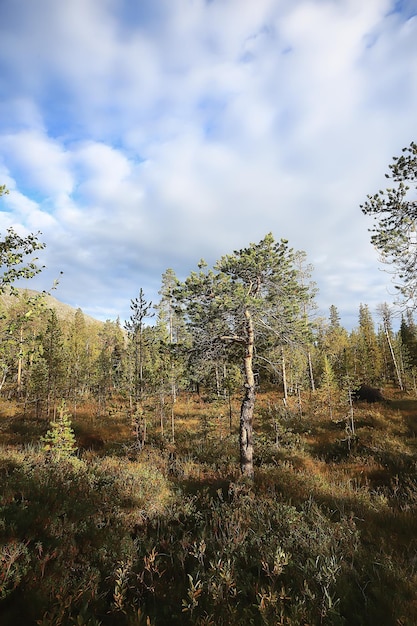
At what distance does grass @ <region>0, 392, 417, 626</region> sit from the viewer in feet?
10.2

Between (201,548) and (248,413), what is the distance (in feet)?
24.5

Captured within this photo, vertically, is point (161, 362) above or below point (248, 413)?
above

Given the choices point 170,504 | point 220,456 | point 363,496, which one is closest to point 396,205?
point 363,496

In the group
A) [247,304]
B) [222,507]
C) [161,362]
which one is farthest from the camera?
[161,362]

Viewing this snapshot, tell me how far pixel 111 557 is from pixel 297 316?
379 inches

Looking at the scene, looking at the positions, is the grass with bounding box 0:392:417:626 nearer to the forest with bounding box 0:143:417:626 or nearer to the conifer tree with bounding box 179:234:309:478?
the forest with bounding box 0:143:417:626

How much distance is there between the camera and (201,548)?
402 centimetres

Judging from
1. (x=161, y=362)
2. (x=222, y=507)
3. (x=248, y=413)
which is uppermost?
(x=161, y=362)

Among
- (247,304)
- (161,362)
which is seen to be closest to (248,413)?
(247,304)

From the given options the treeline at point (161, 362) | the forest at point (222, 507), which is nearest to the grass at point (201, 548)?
the forest at point (222, 507)

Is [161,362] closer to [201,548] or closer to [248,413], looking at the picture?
[248,413]

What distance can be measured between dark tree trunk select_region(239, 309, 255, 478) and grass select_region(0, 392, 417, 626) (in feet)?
1.98

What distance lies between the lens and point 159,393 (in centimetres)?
2189

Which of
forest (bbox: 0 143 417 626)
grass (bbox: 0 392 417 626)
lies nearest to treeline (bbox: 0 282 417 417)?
forest (bbox: 0 143 417 626)
